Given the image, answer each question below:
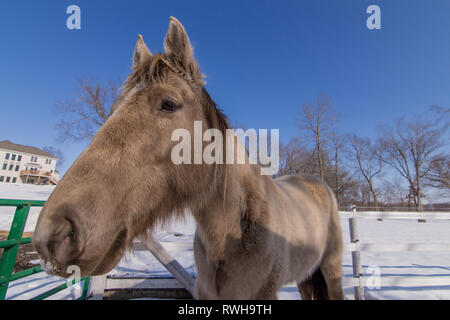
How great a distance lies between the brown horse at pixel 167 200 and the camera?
3.18 ft

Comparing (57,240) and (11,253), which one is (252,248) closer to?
(57,240)

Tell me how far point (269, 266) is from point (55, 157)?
268 feet

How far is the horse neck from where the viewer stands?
5.57 feet

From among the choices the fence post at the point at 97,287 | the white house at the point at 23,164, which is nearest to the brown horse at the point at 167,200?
the fence post at the point at 97,287

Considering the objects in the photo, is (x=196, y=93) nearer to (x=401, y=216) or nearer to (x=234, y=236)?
(x=234, y=236)

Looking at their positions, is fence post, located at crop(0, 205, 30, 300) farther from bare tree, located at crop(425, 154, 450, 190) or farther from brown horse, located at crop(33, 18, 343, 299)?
bare tree, located at crop(425, 154, 450, 190)

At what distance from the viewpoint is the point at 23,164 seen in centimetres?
5809

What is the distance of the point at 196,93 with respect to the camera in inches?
67.0

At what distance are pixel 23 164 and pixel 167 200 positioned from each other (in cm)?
7879

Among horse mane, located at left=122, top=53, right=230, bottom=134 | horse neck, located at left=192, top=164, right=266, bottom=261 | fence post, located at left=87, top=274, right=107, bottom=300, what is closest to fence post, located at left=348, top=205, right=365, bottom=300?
horse neck, located at left=192, top=164, right=266, bottom=261

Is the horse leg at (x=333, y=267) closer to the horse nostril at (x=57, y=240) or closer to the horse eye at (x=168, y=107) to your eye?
the horse eye at (x=168, y=107)

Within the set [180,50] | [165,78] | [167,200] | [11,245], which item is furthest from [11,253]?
[180,50]

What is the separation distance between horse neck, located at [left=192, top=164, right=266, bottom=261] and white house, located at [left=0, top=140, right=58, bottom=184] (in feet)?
201

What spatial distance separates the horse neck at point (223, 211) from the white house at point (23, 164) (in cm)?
6117
